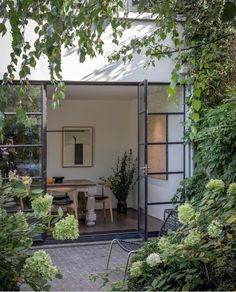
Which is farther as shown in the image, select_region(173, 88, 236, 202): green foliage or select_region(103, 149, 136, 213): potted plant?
select_region(103, 149, 136, 213): potted plant

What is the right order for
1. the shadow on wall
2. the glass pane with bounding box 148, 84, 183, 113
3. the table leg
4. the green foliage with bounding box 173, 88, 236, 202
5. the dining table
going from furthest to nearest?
1. the table leg
2. the dining table
3. the glass pane with bounding box 148, 84, 183, 113
4. the shadow on wall
5. the green foliage with bounding box 173, 88, 236, 202

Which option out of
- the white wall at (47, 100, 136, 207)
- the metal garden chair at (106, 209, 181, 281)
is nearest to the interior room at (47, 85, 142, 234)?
the white wall at (47, 100, 136, 207)

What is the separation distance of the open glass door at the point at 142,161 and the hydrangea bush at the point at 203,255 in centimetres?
449

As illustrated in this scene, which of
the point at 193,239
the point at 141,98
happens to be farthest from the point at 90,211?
the point at 193,239

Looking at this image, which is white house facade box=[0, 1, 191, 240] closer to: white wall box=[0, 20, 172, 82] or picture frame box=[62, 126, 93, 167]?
white wall box=[0, 20, 172, 82]

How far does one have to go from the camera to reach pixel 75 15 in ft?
10.9

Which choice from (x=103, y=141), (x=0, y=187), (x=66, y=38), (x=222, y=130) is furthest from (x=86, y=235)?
(x=0, y=187)

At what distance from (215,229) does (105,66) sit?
5203 millimetres

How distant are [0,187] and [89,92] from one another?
663 cm

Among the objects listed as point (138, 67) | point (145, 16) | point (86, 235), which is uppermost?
point (145, 16)

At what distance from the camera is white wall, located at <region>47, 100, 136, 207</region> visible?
33.2ft

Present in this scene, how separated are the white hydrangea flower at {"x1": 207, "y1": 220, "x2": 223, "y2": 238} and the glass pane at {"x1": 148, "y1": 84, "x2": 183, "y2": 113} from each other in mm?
5249

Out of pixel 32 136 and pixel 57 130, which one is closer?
pixel 32 136

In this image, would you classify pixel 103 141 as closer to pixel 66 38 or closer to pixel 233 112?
pixel 233 112
